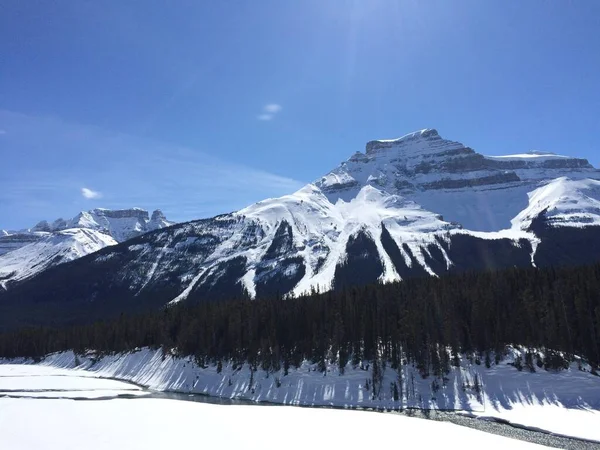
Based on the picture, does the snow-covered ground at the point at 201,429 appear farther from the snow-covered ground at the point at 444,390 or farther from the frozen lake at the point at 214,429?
the snow-covered ground at the point at 444,390

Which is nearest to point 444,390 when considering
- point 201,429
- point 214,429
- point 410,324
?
point 410,324

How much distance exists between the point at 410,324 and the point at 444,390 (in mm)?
16673

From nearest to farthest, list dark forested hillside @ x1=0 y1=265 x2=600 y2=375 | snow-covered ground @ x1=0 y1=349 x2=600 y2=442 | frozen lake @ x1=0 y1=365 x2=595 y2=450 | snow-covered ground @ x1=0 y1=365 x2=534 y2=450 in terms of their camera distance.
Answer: snow-covered ground @ x1=0 y1=365 x2=534 y2=450, frozen lake @ x1=0 y1=365 x2=595 y2=450, snow-covered ground @ x1=0 y1=349 x2=600 y2=442, dark forested hillside @ x1=0 y1=265 x2=600 y2=375

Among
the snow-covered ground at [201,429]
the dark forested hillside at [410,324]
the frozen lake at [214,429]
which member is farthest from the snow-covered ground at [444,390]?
the snow-covered ground at [201,429]

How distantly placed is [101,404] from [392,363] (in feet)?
158

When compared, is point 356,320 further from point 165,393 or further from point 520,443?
point 520,443

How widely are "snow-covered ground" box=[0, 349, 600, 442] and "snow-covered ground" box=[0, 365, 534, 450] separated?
1856cm

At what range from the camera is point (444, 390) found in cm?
6512

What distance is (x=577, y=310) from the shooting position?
7625 centimetres

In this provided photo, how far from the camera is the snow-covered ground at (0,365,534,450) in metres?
29.0

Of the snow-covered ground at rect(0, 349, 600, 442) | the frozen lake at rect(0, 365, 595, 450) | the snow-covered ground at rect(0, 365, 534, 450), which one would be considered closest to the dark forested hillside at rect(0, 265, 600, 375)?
the snow-covered ground at rect(0, 349, 600, 442)

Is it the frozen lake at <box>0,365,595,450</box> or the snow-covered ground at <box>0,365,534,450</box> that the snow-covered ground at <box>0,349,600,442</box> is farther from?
the snow-covered ground at <box>0,365,534,450</box>

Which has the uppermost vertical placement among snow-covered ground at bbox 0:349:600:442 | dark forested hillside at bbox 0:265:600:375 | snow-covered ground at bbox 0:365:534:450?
dark forested hillside at bbox 0:265:600:375

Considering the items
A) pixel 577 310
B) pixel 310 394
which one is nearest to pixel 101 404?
pixel 310 394
